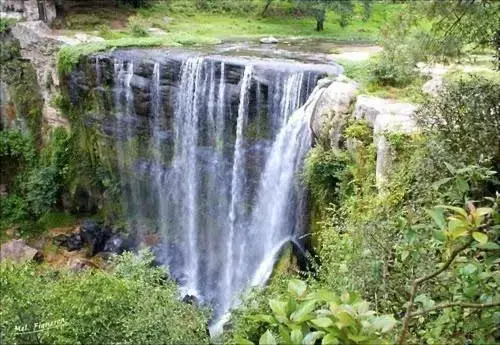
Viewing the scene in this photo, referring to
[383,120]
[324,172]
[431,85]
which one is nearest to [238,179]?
[324,172]

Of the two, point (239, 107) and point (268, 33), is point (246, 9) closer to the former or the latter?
point (268, 33)

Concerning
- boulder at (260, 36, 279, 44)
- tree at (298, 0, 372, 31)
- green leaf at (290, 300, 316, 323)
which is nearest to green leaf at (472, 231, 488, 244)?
green leaf at (290, 300, 316, 323)

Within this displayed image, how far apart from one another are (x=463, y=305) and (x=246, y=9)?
20435 millimetres

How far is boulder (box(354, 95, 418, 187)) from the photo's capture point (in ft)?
21.9

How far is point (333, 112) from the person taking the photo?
336 inches

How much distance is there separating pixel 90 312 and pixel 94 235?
26.6 feet

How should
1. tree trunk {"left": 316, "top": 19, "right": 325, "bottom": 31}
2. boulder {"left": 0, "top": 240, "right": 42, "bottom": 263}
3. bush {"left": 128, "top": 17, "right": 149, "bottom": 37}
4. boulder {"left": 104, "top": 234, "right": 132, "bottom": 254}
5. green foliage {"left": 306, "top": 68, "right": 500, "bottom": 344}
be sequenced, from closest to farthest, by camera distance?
green foliage {"left": 306, "top": 68, "right": 500, "bottom": 344} → boulder {"left": 0, "top": 240, "right": 42, "bottom": 263} → boulder {"left": 104, "top": 234, "right": 132, "bottom": 254} → bush {"left": 128, "top": 17, "right": 149, "bottom": 37} → tree trunk {"left": 316, "top": 19, "right": 325, "bottom": 31}

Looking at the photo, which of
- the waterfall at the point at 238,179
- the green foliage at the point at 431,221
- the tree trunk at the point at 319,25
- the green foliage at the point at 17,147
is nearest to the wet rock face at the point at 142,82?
the waterfall at the point at 238,179

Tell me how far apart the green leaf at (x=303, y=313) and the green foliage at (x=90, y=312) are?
146 inches

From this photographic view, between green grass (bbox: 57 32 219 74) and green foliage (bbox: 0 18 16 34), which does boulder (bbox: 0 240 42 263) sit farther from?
Result: green foliage (bbox: 0 18 16 34)

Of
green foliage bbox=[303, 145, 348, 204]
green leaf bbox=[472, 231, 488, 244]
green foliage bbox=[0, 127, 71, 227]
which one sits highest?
green leaf bbox=[472, 231, 488, 244]

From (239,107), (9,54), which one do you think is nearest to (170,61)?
(239,107)

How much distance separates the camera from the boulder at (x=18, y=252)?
41.2 ft

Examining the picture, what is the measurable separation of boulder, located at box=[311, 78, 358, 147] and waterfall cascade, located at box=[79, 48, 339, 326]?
0.52 metres
